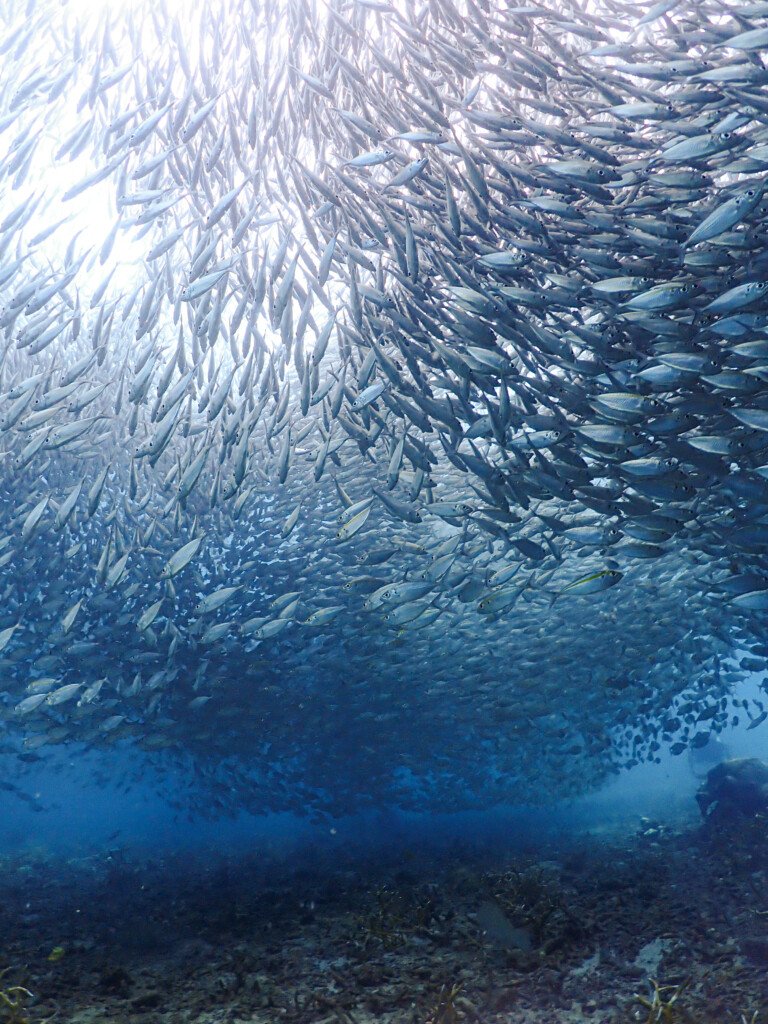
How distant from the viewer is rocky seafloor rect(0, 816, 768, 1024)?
559 cm

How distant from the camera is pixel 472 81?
625 centimetres

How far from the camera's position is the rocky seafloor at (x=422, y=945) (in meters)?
5.59

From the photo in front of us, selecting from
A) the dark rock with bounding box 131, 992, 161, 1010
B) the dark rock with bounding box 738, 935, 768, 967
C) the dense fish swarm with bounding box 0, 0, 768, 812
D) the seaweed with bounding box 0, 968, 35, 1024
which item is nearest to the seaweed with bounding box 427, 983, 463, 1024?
the dark rock with bounding box 131, 992, 161, 1010

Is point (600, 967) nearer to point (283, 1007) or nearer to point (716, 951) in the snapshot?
point (716, 951)

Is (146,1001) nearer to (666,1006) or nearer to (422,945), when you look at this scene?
(422,945)

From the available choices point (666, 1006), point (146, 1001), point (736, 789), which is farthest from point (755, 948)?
point (736, 789)

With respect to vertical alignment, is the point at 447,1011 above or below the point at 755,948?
above

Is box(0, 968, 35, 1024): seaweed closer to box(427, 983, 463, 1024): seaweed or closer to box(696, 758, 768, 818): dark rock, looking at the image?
box(427, 983, 463, 1024): seaweed

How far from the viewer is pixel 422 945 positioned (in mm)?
7266

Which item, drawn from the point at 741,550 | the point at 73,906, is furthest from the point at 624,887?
the point at 73,906

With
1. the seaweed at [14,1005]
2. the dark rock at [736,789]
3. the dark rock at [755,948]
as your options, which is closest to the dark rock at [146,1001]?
the seaweed at [14,1005]

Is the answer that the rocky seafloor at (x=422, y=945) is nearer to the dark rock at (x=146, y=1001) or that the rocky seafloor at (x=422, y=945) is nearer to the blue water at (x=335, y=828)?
the dark rock at (x=146, y=1001)

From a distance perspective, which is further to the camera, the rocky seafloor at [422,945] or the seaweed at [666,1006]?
the rocky seafloor at [422,945]

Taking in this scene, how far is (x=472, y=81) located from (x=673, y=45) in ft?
6.08
